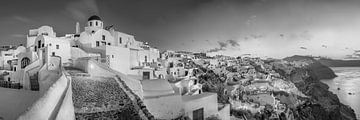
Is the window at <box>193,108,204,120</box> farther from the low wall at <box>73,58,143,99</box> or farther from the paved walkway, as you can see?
the paved walkway

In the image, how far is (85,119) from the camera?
19.7ft

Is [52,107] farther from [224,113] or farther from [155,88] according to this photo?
[224,113]

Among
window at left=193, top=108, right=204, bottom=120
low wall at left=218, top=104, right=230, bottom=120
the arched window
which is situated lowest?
low wall at left=218, top=104, right=230, bottom=120

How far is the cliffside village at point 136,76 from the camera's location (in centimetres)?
907

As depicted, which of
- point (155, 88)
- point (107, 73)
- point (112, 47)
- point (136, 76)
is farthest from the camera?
point (136, 76)

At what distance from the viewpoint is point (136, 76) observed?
14773mm

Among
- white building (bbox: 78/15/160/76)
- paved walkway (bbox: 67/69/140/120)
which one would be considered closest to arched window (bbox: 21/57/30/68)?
white building (bbox: 78/15/160/76)

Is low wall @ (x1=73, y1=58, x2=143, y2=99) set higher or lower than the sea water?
higher

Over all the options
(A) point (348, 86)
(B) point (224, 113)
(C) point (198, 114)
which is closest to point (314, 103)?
(B) point (224, 113)

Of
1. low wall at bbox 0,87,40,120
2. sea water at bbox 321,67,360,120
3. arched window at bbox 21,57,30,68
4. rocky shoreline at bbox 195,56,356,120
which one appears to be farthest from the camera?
sea water at bbox 321,67,360,120

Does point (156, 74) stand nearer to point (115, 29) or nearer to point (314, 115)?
point (115, 29)

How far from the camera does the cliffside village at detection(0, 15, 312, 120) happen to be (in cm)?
907

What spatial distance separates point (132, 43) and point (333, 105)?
31.3m

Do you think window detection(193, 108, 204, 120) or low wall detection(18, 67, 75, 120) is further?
window detection(193, 108, 204, 120)
